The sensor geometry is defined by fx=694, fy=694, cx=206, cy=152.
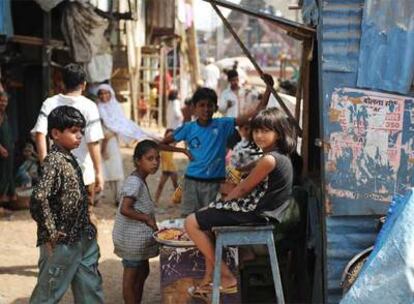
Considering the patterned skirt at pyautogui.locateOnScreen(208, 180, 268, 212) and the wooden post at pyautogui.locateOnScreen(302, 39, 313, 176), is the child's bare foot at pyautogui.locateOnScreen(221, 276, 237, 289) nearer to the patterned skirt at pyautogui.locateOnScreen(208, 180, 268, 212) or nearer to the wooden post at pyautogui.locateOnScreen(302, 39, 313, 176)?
the patterned skirt at pyautogui.locateOnScreen(208, 180, 268, 212)

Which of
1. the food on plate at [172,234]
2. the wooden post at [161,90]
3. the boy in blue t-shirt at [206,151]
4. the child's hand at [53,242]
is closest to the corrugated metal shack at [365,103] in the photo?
the food on plate at [172,234]

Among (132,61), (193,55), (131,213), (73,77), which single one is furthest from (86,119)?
(193,55)

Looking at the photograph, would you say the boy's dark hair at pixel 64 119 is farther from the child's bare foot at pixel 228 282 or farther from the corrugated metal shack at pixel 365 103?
the corrugated metal shack at pixel 365 103

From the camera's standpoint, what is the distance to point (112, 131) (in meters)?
8.72

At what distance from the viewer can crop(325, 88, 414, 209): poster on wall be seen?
14.5ft

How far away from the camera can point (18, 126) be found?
10.2 m

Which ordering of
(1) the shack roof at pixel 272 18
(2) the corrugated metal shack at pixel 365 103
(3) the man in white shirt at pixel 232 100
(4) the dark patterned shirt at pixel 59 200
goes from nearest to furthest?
(4) the dark patterned shirt at pixel 59 200 < (2) the corrugated metal shack at pixel 365 103 < (1) the shack roof at pixel 272 18 < (3) the man in white shirt at pixel 232 100

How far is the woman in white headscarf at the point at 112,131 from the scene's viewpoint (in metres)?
8.45

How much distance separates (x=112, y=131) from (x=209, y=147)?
319 cm

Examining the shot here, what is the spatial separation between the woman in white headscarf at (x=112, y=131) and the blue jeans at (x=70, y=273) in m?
3.35

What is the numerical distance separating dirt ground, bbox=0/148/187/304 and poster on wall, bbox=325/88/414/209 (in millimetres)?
1975

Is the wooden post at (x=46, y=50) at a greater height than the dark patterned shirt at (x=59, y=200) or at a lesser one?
greater

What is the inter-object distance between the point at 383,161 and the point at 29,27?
702 cm

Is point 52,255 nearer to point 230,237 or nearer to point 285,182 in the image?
point 230,237
